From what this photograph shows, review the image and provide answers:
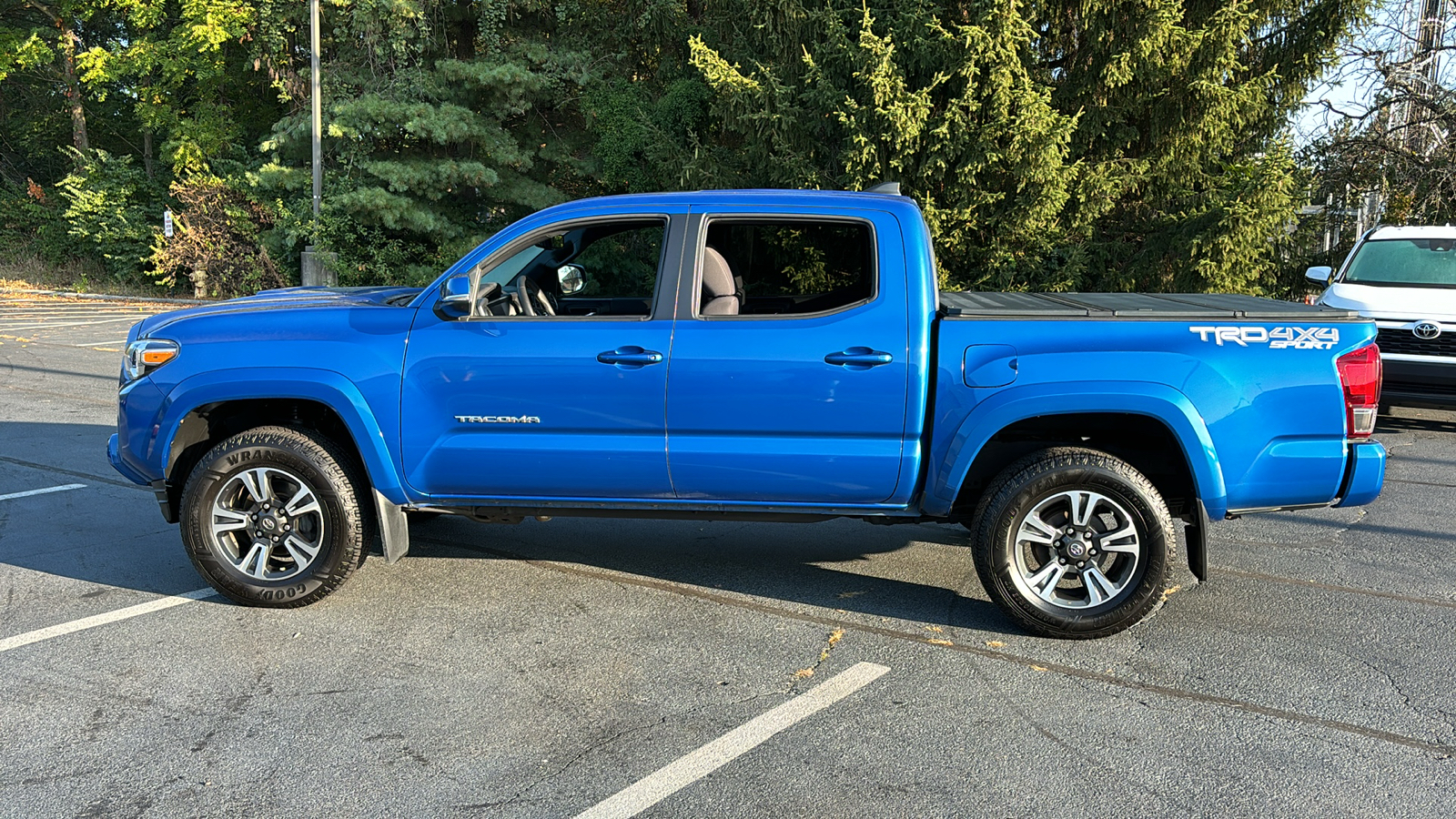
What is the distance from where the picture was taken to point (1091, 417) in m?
4.63

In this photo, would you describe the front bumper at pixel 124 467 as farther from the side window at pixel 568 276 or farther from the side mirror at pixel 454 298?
→ the side window at pixel 568 276

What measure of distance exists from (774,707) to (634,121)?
1782cm

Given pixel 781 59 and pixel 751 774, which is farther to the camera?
pixel 781 59

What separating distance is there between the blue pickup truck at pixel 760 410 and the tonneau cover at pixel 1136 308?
0.06ft

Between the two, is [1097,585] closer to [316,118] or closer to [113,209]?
[316,118]

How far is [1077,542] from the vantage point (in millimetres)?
4543

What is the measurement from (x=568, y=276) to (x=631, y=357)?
1.00 meters

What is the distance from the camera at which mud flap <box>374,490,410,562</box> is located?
15.9 ft

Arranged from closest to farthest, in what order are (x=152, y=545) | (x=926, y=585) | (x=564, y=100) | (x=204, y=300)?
(x=926, y=585), (x=152, y=545), (x=564, y=100), (x=204, y=300)

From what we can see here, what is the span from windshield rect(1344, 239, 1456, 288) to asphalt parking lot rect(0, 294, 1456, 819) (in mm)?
4812

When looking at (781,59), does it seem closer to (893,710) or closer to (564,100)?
(564,100)

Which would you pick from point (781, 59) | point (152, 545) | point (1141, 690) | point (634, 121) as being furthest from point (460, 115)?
point (1141, 690)

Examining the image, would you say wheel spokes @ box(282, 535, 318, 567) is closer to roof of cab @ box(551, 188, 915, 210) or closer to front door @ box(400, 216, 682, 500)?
front door @ box(400, 216, 682, 500)

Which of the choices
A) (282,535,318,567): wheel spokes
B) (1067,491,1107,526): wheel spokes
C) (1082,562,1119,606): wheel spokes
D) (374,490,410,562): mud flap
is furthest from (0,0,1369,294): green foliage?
(282,535,318,567): wheel spokes
